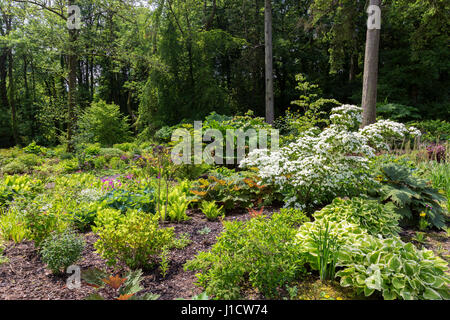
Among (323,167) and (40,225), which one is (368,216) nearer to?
(323,167)

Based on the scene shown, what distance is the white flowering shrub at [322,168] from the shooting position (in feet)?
9.72

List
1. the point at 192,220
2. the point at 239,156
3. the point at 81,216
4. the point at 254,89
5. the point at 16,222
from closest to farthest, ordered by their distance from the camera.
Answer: the point at 16,222
the point at 81,216
the point at 192,220
the point at 239,156
the point at 254,89

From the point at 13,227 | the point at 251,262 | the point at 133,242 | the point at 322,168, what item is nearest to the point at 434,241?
the point at 322,168

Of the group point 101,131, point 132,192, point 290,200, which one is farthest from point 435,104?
point 101,131

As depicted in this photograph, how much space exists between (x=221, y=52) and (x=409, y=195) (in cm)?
1088

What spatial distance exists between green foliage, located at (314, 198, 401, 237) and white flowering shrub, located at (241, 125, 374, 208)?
35 cm

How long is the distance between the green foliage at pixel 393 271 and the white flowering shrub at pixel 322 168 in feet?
3.33

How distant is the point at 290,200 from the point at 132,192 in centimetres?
213

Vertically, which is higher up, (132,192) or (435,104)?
(435,104)

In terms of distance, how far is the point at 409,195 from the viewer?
9.56 feet

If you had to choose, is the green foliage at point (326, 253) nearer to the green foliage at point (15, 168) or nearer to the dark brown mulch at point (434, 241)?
the dark brown mulch at point (434, 241)

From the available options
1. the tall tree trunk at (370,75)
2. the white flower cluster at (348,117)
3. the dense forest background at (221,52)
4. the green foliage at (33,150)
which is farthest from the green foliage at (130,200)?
the green foliage at (33,150)

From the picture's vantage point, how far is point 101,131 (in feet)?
37.9
